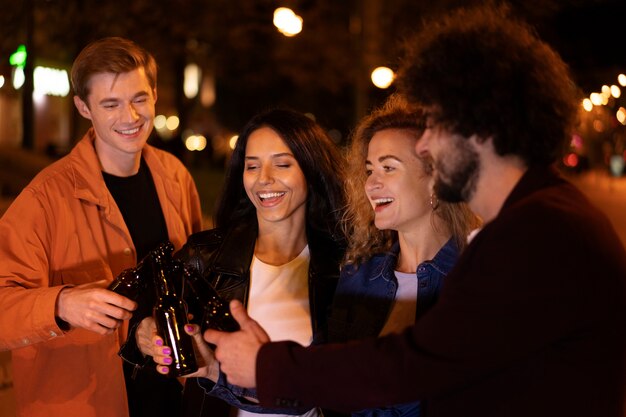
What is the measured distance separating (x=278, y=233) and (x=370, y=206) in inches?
18.6

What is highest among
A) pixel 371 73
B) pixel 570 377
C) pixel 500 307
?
pixel 371 73

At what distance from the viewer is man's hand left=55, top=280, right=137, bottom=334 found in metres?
2.67

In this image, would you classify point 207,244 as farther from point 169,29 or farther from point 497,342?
point 169,29

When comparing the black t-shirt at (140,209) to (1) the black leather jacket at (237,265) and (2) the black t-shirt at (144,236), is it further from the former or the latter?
(1) the black leather jacket at (237,265)

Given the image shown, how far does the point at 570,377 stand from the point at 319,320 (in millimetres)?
1559

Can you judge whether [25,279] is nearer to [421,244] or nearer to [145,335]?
[145,335]

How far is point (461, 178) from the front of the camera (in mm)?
2008

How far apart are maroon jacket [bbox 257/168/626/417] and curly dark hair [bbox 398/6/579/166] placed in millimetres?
113

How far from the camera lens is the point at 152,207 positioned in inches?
154

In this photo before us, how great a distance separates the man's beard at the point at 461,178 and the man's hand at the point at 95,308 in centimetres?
125

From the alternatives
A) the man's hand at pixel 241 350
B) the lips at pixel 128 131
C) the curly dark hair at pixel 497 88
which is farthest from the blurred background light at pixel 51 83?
the curly dark hair at pixel 497 88

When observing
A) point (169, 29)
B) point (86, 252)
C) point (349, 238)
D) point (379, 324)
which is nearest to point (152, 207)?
point (86, 252)

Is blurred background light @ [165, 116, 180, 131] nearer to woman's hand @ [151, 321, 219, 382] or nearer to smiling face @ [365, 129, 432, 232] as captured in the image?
smiling face @ [365, 129, 432, 232]

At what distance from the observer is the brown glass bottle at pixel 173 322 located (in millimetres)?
2438
